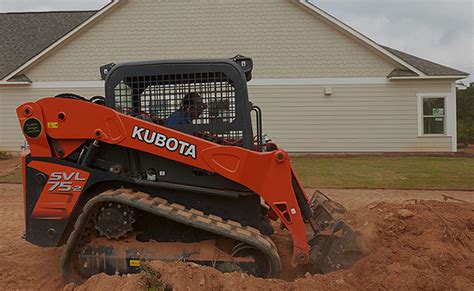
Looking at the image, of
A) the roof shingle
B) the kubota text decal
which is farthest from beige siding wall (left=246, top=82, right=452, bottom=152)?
the kubota text decal

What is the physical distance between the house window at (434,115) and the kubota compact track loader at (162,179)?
53.9 feet

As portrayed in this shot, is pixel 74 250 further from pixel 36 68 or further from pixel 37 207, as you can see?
pixel 36 68

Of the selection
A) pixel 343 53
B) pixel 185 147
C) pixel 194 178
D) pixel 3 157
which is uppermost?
pixel 343 53

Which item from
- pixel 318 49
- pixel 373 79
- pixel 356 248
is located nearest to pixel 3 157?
pixel 318 49

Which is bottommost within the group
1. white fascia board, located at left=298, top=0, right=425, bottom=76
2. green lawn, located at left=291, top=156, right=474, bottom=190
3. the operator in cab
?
green lawn, located at left=291, top=156, right=474, bottom=190

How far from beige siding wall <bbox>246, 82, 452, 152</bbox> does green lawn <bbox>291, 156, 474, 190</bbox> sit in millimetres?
802

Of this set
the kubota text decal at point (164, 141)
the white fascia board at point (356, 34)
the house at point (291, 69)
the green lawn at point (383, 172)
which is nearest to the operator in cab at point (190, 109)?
the kubota text decal at point (164, 141)

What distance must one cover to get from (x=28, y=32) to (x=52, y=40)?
2.06 meters

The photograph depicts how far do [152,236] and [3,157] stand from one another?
58.9 ft

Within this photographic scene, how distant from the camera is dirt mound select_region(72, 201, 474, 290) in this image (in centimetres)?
412

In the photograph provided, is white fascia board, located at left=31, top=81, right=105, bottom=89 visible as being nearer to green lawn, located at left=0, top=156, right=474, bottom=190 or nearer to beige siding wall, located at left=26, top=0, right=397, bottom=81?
beige siding wall, located at left=26, top=0, right=397, bottom=81

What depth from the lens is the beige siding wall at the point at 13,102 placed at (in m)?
20.6

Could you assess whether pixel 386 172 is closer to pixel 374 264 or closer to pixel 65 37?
pixel 374 264

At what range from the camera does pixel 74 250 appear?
478 cm
